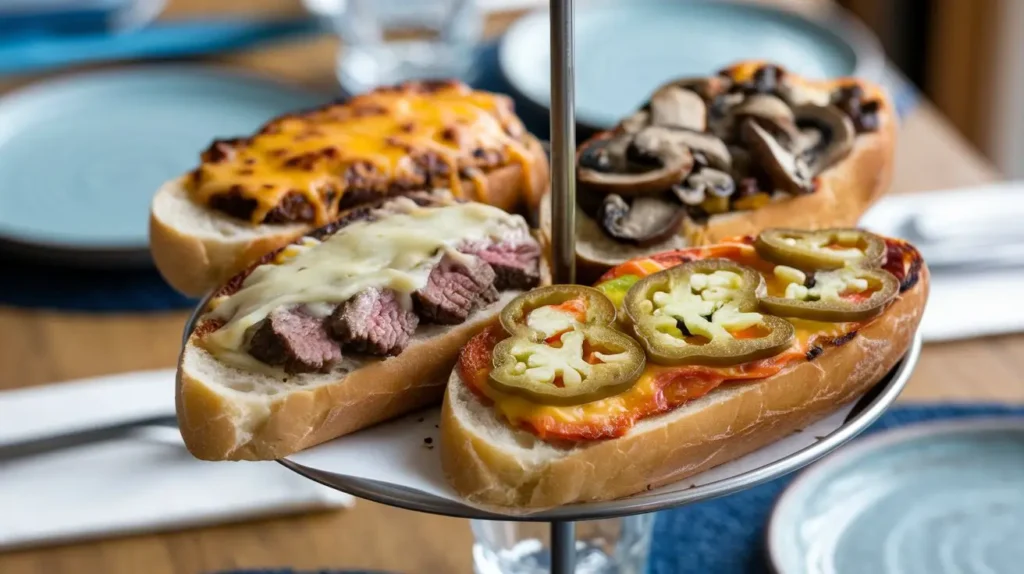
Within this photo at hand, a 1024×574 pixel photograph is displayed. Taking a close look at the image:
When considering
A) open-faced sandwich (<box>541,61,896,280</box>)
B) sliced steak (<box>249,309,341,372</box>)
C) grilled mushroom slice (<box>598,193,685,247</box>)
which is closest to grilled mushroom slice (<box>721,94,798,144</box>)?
open-faced sandwich (<box>541,61,896,280</box>)

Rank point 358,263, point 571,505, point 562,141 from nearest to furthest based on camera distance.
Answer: point 571,505 < point 562,141 < point 358,263

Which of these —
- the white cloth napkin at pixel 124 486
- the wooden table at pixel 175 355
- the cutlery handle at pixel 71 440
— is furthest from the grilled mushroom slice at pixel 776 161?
the cutlery handle at pixel 71 440

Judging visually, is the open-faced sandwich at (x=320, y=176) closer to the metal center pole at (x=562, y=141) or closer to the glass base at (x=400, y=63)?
the metal center pole at (x=562, y=141)

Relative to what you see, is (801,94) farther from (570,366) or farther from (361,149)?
(570,366)

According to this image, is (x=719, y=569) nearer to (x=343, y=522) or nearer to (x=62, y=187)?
(x=343, y=522)

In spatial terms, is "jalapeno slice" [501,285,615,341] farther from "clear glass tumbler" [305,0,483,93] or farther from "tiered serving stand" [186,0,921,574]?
"clear glass tumbler" [305,0,483,93]

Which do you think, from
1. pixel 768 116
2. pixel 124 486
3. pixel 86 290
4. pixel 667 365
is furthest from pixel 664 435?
pixel 86 290

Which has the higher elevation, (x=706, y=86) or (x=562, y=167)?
(x=562, y=167)
